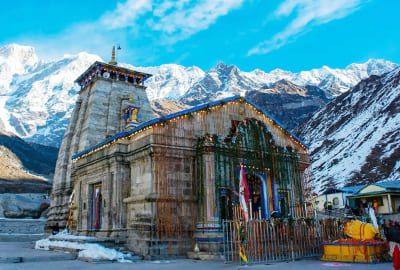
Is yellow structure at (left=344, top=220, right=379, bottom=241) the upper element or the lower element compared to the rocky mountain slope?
lower

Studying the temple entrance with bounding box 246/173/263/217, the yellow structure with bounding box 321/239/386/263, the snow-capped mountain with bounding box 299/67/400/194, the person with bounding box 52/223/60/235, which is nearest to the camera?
the yellow structure with bounding box 321/239/386/263

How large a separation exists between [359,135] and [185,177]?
232 feet

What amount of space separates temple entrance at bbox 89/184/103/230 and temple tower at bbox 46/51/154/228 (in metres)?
6.09

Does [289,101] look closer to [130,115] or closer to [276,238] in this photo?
[130,115]

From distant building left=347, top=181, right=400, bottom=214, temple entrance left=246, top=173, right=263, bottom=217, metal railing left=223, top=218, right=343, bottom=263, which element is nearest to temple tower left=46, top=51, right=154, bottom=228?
temple entrance left=246, top=173, right=263, bottom=217

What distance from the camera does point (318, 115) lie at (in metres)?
112

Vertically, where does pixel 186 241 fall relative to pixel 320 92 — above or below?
below

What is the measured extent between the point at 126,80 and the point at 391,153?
51.9 meters

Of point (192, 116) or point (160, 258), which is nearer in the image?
point (160, 258)

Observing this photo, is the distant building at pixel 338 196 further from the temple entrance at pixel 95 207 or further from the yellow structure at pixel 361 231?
the temple entrance at pixel 95 207

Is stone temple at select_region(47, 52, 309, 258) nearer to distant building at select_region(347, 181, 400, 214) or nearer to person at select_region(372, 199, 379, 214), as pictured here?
distant building at select_region(347, 181, 400, 214)

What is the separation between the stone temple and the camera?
56.4 feet

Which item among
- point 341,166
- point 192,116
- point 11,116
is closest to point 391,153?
point 341,166

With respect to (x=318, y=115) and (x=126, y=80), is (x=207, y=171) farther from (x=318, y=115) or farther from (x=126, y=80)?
(x=318, y=115)
